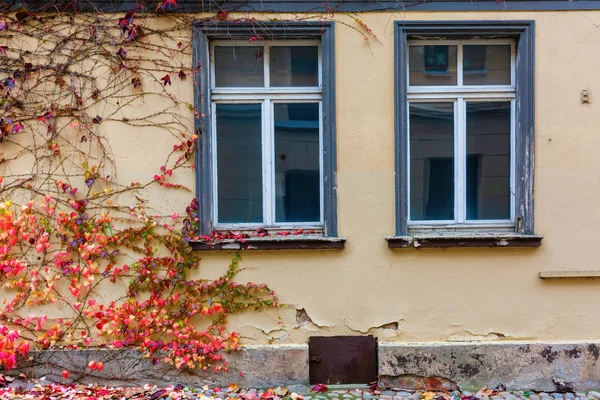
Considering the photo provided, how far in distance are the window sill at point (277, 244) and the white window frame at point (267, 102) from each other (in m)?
0.21

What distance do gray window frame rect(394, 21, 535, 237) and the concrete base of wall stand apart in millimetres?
1048

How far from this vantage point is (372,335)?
4.57 meters

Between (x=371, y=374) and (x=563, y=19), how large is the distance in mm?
3465

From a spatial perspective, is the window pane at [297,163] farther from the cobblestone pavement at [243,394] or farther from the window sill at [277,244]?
the cobblestone pavement at [243,394]

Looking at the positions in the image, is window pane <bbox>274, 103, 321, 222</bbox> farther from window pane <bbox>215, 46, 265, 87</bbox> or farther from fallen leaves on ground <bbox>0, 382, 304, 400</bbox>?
fallen leaves on ground <bbox>0, 382, 304, 400</bbox>

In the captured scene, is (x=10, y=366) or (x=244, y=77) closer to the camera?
(x=10, y=366)

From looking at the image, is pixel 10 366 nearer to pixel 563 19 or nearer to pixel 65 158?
pixel 65 158

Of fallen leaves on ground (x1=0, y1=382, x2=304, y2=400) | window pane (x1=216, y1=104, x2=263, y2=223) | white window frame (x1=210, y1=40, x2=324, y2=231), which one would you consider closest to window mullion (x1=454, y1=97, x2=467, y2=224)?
white window frame (x1=210, y1=40, x2=324, y2=231)

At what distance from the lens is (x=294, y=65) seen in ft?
15.5

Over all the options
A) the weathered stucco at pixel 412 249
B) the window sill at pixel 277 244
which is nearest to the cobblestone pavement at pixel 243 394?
the weathered stucco at pixel 412 249

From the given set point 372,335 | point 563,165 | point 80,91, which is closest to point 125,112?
point 80,91

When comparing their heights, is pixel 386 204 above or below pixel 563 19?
below

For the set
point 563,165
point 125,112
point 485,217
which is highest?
point 125,112

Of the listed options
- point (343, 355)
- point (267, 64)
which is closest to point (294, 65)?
point (267, 64)
